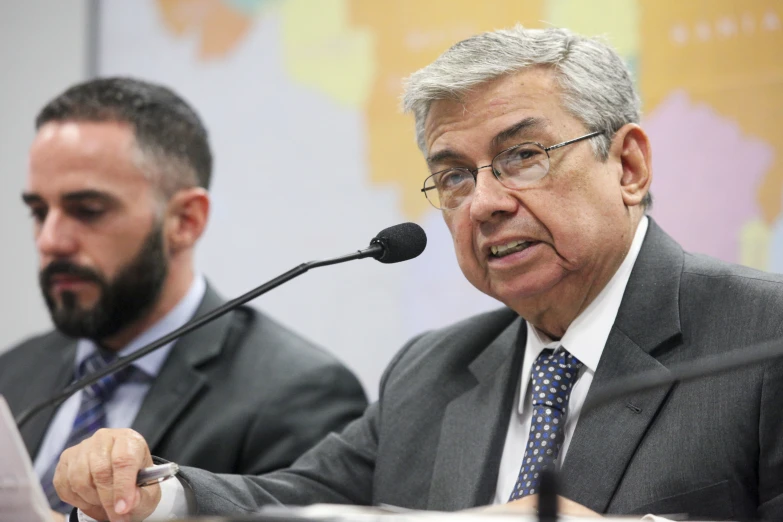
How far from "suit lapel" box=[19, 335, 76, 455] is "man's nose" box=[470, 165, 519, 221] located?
4.75 ft

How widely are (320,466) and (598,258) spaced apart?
75cm

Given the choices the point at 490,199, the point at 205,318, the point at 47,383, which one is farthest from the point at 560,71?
the point at 47,383

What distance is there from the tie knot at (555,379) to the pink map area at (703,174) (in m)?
0.83

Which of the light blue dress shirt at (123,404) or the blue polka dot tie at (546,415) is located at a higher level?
the blue polka dot tie at (546,415)

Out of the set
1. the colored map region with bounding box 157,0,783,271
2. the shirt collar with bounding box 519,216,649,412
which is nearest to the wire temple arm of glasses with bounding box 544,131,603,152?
the shirt collar with bounding box 519,216,649,412

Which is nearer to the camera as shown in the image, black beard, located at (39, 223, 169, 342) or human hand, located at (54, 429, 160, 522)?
human hand, located at (54, 429, 160, 522)

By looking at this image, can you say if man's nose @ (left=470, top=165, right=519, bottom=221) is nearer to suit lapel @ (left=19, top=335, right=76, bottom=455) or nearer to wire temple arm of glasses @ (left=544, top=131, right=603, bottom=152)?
wire temple arm of glasses @ (left=544, top=131, right=603, bottom=152)

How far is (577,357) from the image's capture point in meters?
1.90

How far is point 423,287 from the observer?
306 cm

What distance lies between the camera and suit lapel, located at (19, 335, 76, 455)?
268 centimetres

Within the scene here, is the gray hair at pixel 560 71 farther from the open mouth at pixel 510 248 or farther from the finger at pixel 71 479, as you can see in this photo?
the finger at pixel 71 479

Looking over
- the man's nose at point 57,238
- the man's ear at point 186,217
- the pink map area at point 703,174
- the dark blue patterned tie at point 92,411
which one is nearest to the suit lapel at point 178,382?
the dark blue patterned tie at point 92,411

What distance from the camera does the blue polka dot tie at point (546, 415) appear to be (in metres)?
1.81

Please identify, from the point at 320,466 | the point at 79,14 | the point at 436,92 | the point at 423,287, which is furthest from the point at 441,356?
the point at 79,14
